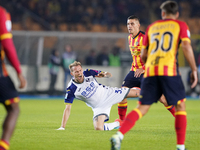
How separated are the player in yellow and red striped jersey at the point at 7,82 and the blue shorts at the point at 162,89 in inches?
61.0

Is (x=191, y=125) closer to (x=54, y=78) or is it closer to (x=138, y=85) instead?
(x=138, y=85)

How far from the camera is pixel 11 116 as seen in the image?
3971 millimetres

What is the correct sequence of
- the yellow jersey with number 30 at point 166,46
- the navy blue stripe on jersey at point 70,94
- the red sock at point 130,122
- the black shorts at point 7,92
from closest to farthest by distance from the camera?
the black shorts at point 7,92
the red sock at point 130,122
the yellow jersey with number 30 at point 166,46
the navy blue stripe on jersey at point 70,94

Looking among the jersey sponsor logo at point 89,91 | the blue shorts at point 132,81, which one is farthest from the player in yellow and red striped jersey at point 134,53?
the jersey sponsor logo at point 89,91

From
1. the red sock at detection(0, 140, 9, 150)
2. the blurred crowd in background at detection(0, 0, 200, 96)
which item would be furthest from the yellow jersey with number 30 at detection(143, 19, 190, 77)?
the blurred crowd in background at detection(0, 0, 200, 96)

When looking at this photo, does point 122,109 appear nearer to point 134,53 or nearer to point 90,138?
point 134,53

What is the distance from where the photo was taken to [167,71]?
4613mm

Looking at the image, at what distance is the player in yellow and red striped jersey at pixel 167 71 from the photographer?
4.57 metres

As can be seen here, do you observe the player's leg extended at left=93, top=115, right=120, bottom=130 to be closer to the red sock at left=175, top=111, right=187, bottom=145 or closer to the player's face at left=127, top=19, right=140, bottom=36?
the player's face at left=127, top=19, right=140, bottom=36

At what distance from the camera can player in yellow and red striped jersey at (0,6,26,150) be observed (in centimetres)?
385

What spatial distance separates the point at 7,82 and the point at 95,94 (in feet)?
10.9

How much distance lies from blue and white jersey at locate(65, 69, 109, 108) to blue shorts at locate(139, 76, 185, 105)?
252cm

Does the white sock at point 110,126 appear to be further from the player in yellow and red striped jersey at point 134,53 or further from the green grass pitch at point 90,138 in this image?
the player in yellow and red striped jersey at point 134,53

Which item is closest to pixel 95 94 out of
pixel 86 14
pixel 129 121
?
pixel 129 121
